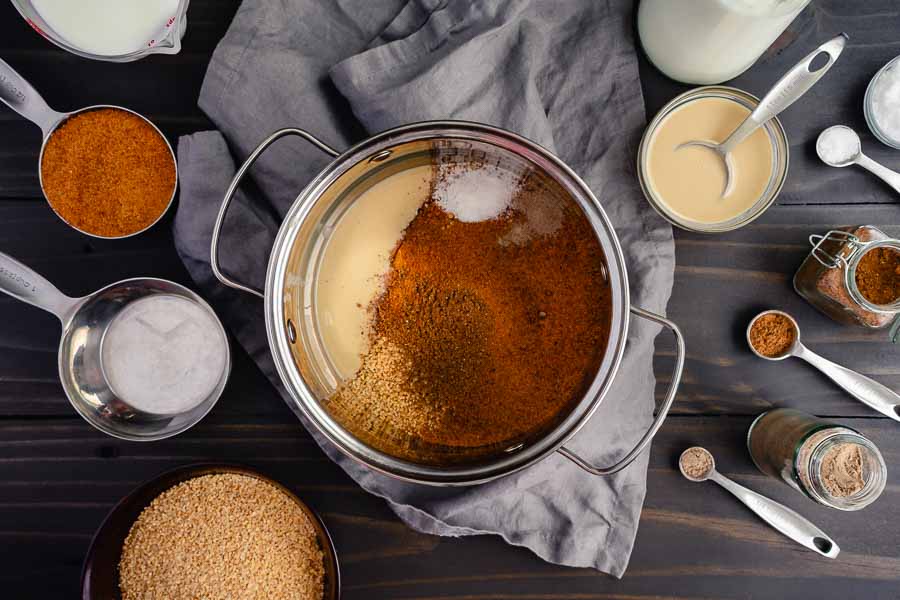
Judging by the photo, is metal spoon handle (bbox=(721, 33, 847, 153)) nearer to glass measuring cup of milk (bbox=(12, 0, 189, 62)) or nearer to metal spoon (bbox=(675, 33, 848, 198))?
metal spoon (bbox=(675, 33, 848, 198))

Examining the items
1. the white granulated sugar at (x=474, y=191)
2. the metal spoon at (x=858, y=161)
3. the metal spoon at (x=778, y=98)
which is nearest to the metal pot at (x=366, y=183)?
the white granulated sugar at (x=474, y=191)

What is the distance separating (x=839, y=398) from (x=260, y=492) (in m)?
1.03

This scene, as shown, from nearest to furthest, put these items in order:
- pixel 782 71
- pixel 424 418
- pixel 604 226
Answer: pixel 604 226 < pixel 424 418 < pixel 782 71

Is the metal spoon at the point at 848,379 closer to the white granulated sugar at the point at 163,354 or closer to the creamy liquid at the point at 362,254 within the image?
the creamy liquid at the point at 362,254

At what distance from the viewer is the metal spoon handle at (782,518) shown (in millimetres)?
1132

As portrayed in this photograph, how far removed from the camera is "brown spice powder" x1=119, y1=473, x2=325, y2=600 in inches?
41.9

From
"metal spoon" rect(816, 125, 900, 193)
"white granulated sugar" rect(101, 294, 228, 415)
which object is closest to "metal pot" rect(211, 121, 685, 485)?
"white granulated sugar" rect(101, 294, 228, 415)

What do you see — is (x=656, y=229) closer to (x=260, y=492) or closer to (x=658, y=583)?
(x=658, y=583)

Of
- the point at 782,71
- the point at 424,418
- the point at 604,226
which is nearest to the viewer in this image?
the point at 604,226

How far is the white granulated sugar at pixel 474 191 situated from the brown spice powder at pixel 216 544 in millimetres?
561

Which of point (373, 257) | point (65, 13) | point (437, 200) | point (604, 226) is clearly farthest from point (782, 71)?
point (65, 13)

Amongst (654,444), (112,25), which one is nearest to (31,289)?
(112,25)

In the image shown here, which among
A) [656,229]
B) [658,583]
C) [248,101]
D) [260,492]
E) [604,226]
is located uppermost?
[248,101]

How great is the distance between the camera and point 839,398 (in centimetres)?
115
